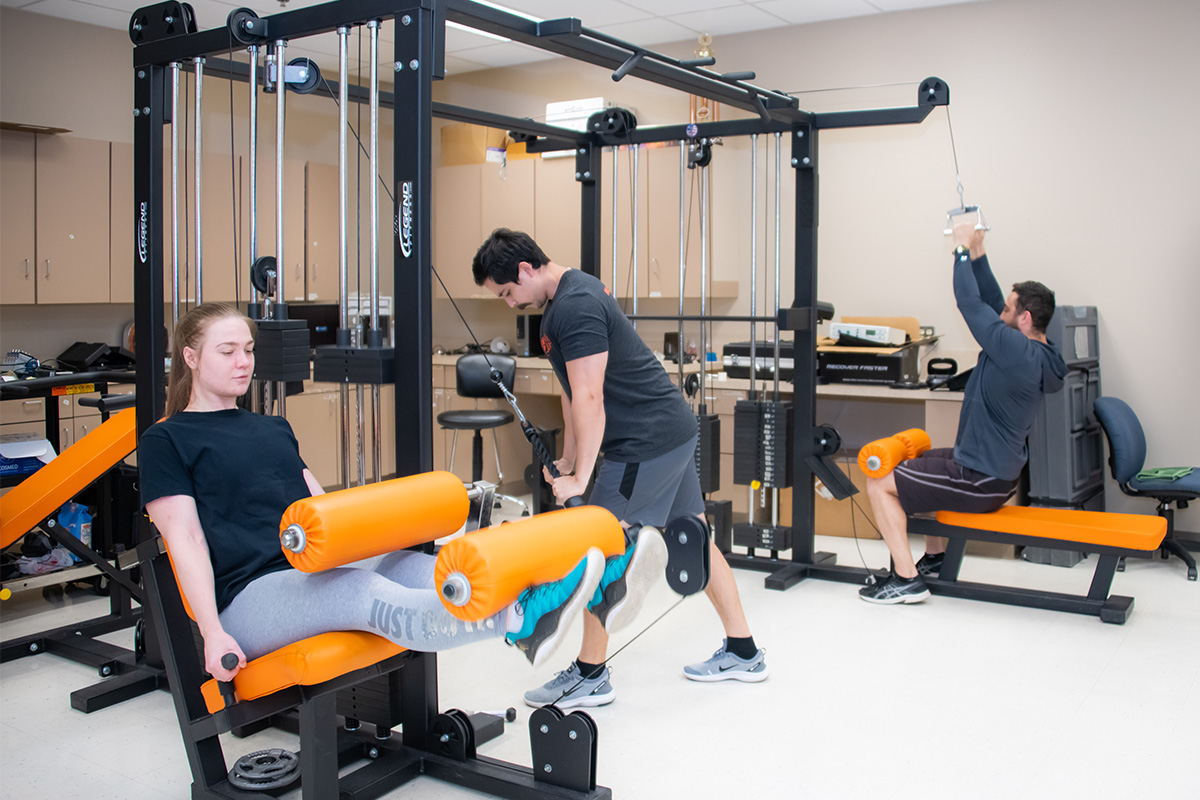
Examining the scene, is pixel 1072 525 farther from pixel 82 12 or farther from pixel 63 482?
pixel 82 12

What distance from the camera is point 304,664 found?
2.02m

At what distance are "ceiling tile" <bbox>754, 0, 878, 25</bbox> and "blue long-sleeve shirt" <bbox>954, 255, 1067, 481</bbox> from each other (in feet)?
6.15

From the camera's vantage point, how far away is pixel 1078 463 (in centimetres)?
450

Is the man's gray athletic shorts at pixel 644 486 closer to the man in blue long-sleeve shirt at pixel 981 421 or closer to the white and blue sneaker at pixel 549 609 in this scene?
the white and blue sneaker at pixel 549 609

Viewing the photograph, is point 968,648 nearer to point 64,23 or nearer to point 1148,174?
point 1148,174

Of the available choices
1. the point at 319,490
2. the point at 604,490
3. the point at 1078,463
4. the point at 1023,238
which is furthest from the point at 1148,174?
the point at 319,490

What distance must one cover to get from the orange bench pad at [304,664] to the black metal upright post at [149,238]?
995mm

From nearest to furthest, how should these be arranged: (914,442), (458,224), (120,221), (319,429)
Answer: (914,442) → (120,221) → (319,429) → (458,224)

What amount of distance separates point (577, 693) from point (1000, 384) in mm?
1926

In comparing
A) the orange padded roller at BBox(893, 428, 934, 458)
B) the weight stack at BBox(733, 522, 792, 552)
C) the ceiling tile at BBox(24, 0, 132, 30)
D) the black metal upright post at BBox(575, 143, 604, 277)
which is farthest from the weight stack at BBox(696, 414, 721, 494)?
the ceiling tile at BBox(24, 0, 132, 30)

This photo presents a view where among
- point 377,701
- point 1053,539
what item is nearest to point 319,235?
point 377,701

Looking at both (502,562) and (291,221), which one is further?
(291,221)

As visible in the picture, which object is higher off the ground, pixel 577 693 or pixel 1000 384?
pixel 1000 384

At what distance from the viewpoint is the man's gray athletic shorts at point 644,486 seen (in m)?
2.79
